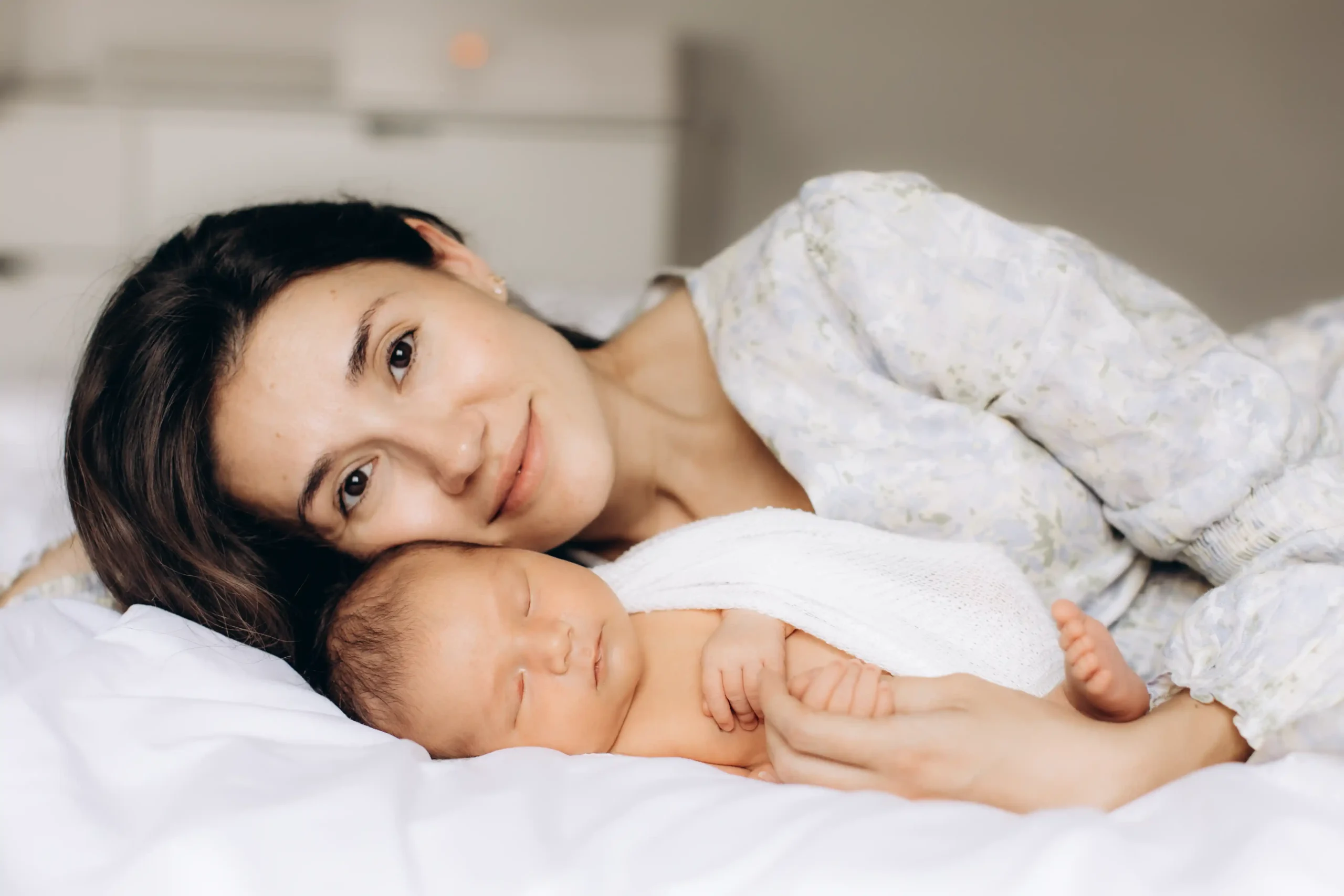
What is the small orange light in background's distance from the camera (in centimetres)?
262

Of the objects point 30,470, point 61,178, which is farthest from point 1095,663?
point 61,178

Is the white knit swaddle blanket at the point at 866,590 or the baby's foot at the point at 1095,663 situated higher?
the baby's foot at the point at 1095,663

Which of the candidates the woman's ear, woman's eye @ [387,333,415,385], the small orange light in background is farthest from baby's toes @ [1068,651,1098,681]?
the small orange light in background

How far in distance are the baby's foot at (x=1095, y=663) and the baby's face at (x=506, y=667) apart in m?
0.40

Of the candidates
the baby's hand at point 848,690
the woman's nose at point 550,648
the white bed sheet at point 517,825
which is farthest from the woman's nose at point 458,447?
the baby's hand at point 848,690

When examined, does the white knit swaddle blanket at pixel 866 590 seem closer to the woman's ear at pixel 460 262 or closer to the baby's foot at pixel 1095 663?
the baby's foot at pixel 1095 663

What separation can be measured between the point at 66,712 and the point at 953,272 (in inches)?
35.6

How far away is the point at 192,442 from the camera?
108 centimetres

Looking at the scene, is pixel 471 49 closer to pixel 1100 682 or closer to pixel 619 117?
pixel 619 117

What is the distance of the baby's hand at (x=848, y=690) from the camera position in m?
0.84

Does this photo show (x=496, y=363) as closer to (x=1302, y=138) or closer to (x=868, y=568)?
(x=868, y=568)

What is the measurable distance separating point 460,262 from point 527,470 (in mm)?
351

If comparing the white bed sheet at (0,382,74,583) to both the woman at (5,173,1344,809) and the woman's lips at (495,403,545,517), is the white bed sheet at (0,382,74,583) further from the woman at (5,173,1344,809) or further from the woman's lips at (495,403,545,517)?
the woman's lips at (495,403,545,517)

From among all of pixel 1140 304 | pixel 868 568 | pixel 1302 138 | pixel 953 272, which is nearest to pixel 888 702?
pixel 868 568
